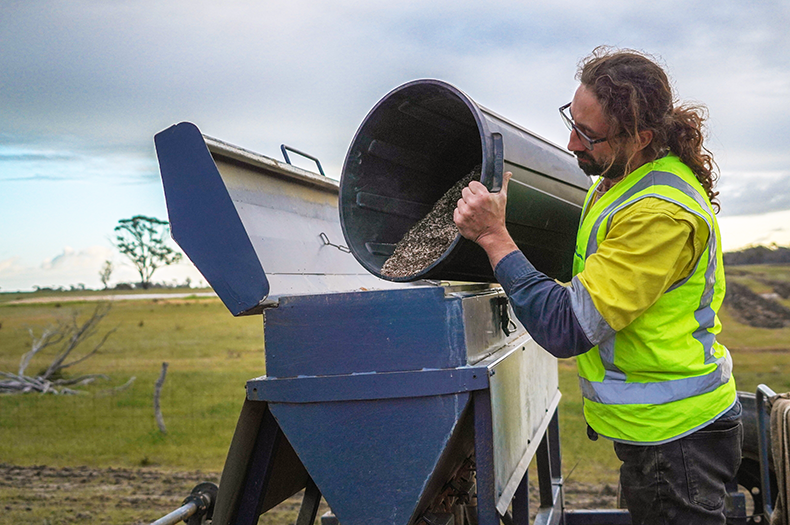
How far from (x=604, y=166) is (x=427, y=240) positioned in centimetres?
66

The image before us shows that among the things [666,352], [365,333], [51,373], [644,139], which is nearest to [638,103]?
[644,139]

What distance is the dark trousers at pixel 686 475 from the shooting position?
5.82ft

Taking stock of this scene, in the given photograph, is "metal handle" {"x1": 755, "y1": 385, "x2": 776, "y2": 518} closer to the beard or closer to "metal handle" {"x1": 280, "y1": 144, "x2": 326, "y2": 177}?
the beard

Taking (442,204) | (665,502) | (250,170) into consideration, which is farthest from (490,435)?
(250,170)

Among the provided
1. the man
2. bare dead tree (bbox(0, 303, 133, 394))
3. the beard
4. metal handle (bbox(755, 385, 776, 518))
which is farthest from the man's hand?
bare dead tree (bbox(0, 303, 133, 394))

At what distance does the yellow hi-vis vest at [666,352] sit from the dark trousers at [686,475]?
44 mm

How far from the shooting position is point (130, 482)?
7465 millimetres

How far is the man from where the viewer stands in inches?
66.3

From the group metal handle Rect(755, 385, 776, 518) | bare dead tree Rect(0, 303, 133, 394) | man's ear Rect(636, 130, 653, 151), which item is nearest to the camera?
man's ear Rect(636, 130, 653, 151)

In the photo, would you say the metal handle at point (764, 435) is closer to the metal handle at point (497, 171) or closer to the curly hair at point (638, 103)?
the curly hair at point (638, 103)

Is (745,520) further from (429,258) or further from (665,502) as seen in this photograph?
(429,258)

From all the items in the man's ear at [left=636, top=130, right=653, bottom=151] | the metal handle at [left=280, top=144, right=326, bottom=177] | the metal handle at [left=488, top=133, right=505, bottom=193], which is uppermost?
the metal handle at [left=280, top=144, right=326, bottom=177]

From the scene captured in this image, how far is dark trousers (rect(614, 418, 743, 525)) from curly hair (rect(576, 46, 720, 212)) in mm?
785

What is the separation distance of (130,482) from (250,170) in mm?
6214
